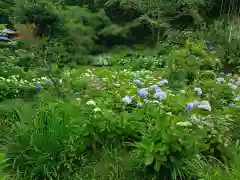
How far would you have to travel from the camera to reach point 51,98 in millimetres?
4000

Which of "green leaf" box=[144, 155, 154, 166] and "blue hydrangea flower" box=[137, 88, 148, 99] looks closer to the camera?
"green leaf" box=[144, 155, 154, 166]

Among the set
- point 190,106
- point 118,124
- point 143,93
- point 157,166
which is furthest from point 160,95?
point 157,166

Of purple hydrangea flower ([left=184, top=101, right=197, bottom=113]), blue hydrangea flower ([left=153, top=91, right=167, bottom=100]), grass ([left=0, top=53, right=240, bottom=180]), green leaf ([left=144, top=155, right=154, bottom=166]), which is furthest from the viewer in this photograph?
blue hydrangea flower ([left=153, top=91, right=167, bottom=100])

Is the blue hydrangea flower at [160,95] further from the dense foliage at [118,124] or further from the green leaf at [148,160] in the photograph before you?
the green leaf at [148,160]

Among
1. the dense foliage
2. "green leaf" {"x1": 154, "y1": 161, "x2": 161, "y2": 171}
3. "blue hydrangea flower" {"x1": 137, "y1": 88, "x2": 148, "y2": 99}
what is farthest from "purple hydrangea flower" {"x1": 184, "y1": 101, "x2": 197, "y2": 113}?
"green leaf" {"x1": 154, "y1": 161, "x2": 161, "y2": 171}

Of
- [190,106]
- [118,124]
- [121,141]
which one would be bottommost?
[121,141]

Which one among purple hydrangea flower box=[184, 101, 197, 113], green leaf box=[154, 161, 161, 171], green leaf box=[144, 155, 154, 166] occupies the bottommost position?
green leaf box=[154, 161, 161, 171]

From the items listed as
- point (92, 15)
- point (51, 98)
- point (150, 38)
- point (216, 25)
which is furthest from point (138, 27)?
point (51, 98)

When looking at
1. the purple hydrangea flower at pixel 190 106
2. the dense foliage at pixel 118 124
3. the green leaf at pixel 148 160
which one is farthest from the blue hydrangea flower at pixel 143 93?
the green leaf at pixel 148 160

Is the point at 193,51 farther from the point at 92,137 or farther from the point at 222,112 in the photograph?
the point at 92,137

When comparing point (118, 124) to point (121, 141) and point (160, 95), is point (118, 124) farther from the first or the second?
point (160, 95)

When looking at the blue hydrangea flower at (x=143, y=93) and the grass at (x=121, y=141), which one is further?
the blue hydrangea flower at (x=143, y=93)

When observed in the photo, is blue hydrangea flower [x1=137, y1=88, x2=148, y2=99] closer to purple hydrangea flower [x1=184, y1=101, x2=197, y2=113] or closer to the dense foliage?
the dense foliage

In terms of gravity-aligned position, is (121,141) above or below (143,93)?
below
